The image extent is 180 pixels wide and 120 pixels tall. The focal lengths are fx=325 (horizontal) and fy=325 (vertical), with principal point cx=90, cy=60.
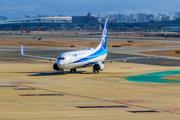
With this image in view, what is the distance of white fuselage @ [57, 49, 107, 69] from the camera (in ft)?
183

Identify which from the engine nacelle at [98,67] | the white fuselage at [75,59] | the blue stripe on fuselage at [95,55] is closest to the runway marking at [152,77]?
the engine nacelle at [98,67]

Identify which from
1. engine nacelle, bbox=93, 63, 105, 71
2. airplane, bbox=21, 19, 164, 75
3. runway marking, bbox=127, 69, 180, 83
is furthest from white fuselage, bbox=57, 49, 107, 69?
runway marking, bbox=127, 69, 180, 83

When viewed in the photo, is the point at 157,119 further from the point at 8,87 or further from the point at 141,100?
the point at 8,87

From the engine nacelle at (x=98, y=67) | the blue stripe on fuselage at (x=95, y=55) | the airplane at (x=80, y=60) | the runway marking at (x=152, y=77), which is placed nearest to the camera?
the runway marking at (x=152, y=77)

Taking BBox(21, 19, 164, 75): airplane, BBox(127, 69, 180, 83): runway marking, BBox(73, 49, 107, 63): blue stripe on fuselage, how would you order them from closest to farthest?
BBox(127, 69, 180, 83): runway marking < BBox(21, 19, 164, 75): airplane < BBox(73, 49, 107, 63): blue stripe on fuselage

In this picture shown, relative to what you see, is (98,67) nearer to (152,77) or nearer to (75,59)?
(75,59)

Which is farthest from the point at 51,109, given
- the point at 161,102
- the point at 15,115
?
the point at 161,102

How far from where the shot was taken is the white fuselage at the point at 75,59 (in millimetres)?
55812

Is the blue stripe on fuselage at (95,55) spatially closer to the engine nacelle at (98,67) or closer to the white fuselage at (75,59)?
the white fuselage at (75,59)

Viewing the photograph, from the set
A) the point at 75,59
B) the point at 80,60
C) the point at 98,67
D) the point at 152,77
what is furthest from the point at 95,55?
the point at 152,77

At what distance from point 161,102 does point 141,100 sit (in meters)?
2.28

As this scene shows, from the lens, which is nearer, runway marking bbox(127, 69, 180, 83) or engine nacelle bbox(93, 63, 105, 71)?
runway marking bbox(127, 69, 180, 83)

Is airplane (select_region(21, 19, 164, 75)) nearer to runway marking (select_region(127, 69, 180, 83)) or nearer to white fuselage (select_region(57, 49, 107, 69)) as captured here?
white fuselage (select_region(57, 49, 107, 69))

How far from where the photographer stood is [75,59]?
57844 millimetres
